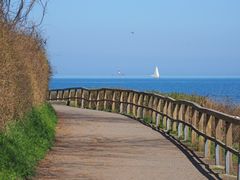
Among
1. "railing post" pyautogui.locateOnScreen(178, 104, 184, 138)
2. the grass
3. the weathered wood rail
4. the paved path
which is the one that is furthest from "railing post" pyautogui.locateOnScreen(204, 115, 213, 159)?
"railing post" pyautogui.locateOnScreen(178, 104, 184, 138)

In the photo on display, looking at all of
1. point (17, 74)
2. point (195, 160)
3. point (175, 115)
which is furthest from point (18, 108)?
point (175, 115)

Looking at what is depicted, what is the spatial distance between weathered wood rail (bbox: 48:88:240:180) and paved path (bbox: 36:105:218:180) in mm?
572

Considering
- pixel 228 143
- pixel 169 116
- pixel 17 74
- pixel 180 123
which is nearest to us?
pixel 228 143

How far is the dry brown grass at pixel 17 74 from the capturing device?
36.4ft

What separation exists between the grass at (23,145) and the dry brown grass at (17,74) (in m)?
0.25

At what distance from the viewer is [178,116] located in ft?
58.1

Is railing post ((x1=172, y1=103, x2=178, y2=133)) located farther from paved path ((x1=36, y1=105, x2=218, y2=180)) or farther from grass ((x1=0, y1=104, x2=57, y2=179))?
grass ((x1=0, y1=104, x2=57, y2=179))

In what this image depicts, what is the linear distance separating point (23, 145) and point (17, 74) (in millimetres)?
Result: 1627

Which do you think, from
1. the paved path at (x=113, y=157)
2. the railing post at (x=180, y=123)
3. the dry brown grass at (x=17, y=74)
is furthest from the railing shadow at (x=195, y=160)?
the dry brown grass at (x=17, y=74)

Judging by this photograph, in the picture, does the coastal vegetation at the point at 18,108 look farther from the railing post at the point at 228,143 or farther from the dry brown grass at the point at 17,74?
the railing post at the point at 228,143

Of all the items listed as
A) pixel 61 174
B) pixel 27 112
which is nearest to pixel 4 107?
pixel 61 174

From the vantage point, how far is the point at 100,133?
18.1 m

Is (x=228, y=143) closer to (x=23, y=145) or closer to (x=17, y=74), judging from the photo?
(x=23, y=145)

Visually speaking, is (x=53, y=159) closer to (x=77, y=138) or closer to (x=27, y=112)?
(x=27, y=112)
